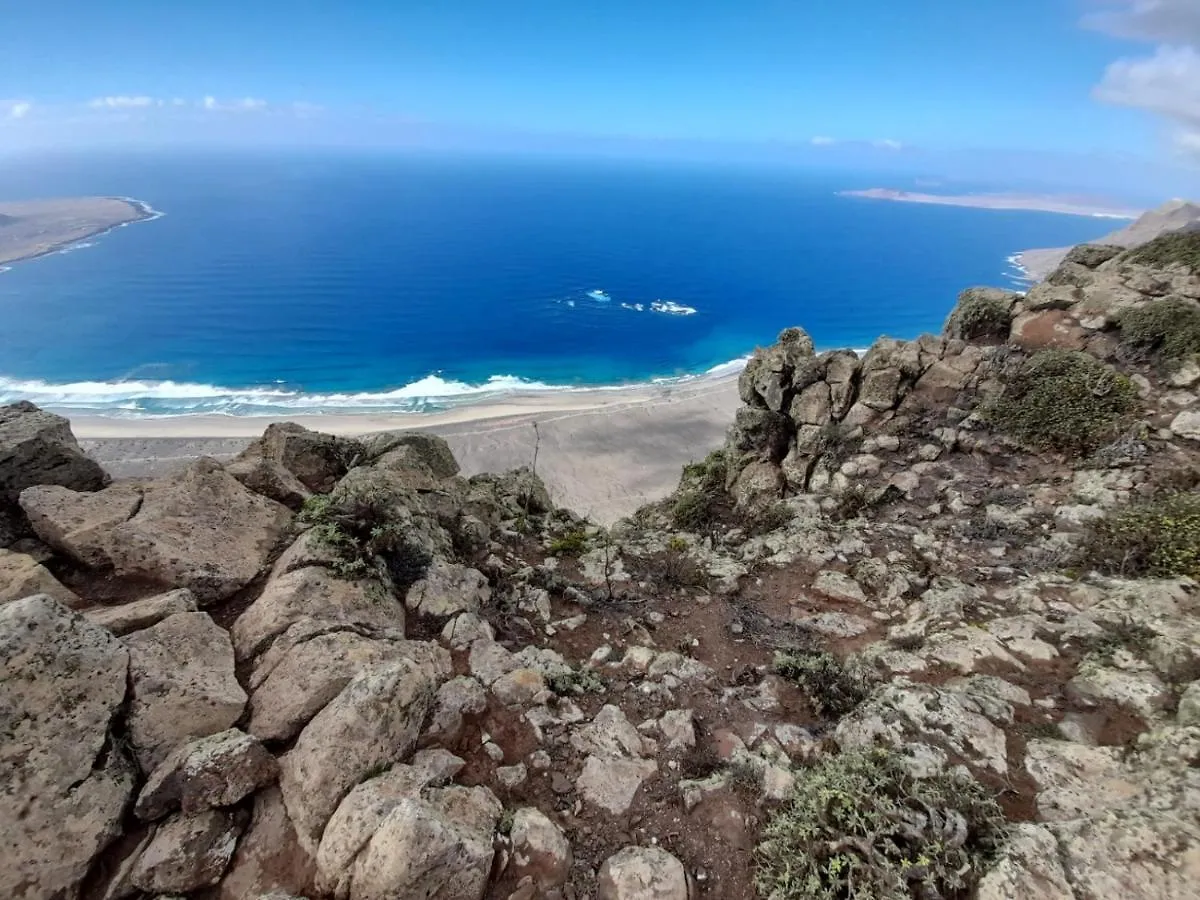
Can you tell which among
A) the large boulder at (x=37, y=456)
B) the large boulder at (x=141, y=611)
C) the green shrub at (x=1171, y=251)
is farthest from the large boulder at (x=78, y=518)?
the green shrub at (x=1171, y=251)

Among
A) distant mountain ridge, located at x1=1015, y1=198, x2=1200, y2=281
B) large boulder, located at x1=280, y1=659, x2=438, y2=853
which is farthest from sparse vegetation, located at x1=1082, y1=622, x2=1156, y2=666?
distant mountain ridge, located at x1=1015, y1=198, x2=1200, y2=281

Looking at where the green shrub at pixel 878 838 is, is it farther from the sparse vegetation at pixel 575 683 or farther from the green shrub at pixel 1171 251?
the green shrub at pixel 1171 251

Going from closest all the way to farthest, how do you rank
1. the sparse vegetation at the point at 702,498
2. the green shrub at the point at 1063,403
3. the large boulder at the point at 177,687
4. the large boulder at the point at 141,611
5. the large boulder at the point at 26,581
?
the large boulder at the point at 177,687 → the large boulder at the point at 141,611 → the large boulder at the point at 26,581 → the green shrub at the point at 1063,403 → the sparse vegetation at the point at 702,498

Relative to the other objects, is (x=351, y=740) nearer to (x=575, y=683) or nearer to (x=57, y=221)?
(x=575, y=683)

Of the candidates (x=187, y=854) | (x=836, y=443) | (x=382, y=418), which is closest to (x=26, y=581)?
(x=187, y=854)

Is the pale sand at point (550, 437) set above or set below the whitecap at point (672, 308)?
below

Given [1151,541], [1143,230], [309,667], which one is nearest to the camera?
[309,667]
